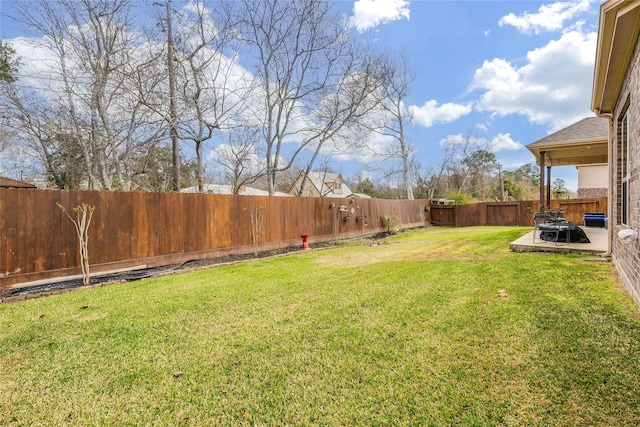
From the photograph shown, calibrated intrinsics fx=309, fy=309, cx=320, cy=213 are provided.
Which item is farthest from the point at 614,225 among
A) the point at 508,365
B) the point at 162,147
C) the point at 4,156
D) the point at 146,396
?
the point at 4,156

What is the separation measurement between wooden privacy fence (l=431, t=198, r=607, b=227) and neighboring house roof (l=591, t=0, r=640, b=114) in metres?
11.9

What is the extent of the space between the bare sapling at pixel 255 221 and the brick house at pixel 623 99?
7.15 m

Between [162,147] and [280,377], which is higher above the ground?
[162,147]

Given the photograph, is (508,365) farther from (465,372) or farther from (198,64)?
(198,64)

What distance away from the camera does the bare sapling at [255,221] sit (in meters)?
8.45

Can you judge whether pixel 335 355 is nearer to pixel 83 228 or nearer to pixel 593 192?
pixel 83 228

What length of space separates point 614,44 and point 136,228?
25.8 ft

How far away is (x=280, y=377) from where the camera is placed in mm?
2230

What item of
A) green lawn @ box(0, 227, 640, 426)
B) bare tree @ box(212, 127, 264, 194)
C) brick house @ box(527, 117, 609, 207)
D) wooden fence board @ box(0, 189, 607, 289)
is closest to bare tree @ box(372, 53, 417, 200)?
bare tree @ box(212, 127, 264, 194)

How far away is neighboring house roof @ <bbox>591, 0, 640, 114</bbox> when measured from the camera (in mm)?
3010

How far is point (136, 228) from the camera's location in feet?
20.4

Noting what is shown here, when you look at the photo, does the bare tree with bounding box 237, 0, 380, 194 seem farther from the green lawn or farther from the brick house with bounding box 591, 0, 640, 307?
the brick house with bounding box 591, 0, 640, 307

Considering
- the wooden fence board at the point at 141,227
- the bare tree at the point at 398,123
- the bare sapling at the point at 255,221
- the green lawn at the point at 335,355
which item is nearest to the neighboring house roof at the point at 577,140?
the green lawn at the point at 335,355

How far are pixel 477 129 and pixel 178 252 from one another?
28.0 m
